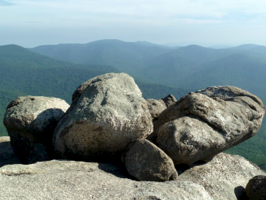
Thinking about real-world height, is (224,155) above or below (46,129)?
below

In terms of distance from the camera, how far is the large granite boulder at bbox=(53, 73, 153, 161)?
809 cm

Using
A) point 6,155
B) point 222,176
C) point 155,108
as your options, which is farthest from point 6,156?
point 222,176

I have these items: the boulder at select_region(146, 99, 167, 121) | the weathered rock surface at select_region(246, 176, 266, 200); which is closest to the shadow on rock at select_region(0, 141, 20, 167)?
the boulder at select_region(146, 99, 167, 121)

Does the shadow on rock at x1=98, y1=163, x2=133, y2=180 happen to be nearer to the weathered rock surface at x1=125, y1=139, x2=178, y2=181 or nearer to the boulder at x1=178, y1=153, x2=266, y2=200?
the weathered rock surface at x1=125, y1=139, x2=178, y2=181

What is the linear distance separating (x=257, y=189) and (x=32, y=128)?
27.5ft

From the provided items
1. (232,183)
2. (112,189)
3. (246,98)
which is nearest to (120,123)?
(112,189)

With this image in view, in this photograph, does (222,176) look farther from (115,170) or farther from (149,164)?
(115,170)

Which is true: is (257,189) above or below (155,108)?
below

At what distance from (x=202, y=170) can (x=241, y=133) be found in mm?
2051

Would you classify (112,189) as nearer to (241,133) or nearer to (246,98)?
(241,133)

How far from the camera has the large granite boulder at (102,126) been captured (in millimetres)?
8094

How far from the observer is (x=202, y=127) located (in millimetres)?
8695

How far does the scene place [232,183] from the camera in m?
9.03

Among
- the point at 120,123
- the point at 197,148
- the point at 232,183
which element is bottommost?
the point at 232,183
